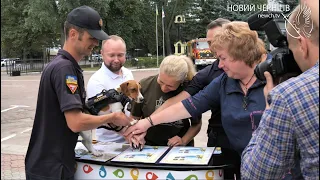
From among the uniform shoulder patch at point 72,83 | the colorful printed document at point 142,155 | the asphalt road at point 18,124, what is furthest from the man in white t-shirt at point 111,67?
the asphalt road at point 18,124

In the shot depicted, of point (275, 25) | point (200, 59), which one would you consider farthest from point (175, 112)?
point (200, 59)

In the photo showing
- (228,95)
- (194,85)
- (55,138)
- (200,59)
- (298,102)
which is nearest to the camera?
(298,102)

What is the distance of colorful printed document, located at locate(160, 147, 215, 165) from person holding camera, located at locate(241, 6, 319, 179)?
0.81 m

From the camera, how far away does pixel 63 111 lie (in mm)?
2016

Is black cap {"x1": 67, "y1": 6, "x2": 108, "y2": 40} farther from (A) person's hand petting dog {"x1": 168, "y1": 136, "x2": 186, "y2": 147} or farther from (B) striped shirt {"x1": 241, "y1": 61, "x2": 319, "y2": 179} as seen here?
(B) striped shirt {"x1": 241, "y1": 61, "x2": 319, "y2": 179}

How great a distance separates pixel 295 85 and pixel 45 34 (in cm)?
4225

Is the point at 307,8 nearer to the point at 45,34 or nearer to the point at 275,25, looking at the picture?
the point at 275,25

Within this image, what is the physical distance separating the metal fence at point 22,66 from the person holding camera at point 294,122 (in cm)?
2944

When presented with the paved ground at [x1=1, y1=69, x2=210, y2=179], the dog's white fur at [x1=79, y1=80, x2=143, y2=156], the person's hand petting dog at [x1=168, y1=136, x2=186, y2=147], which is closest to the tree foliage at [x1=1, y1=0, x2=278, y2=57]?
the paved ground at [x1=1, y1=69, x2=210, y2=179]

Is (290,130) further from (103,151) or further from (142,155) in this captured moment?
(103,151)

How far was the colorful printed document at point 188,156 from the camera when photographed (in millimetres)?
2180

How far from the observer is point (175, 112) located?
251 cm

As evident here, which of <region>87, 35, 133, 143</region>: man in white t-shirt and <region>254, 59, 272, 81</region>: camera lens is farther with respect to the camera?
<region>87, 35, 133, 143</region>: man in white t-shirt

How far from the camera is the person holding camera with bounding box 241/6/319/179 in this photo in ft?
3.92
